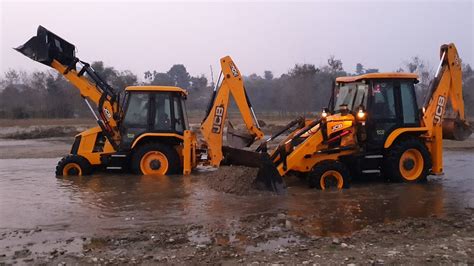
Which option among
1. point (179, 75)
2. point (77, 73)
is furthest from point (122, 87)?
point (179, 75)

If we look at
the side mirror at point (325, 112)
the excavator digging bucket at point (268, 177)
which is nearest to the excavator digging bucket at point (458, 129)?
the side mirror at point (325, 112)

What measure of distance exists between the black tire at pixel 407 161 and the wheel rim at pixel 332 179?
138cm

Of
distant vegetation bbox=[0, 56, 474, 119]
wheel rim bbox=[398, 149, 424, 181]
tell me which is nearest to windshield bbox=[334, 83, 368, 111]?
wheel rim bbox=[398, 149, 424, 181]

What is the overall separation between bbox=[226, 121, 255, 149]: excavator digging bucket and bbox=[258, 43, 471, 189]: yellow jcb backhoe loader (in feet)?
4.91

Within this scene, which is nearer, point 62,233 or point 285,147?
point 62,233

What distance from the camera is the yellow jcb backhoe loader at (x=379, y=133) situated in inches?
391

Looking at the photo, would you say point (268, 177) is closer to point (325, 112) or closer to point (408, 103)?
point (325, 112)

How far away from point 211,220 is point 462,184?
630 centimetres

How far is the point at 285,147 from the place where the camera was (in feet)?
32.9

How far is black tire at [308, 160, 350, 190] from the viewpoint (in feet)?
31.9

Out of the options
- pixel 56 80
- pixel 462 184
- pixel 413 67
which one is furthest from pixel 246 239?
pixel 413 67

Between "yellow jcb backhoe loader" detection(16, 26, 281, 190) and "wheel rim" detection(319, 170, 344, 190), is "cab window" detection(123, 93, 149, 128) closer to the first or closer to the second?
"yellow jcb backhoe loader" detection(16, 26, 281, 190)

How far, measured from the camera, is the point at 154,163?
474 inches

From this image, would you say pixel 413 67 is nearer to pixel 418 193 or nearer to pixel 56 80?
pixel 56 80
